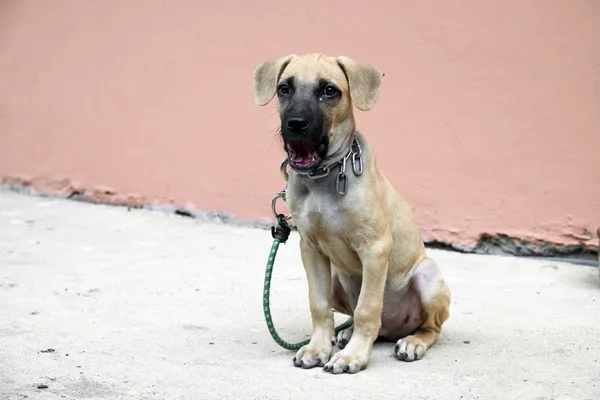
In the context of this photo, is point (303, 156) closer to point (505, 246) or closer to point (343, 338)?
point (343, 338)

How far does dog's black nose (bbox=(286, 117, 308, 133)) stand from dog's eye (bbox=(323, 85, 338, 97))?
0.77 ft

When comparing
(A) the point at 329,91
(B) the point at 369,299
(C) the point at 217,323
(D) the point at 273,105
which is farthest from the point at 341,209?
(D) the point at 273,105

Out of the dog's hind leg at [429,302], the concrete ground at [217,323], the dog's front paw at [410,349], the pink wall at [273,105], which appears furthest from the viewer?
the pink wall at [273,105]

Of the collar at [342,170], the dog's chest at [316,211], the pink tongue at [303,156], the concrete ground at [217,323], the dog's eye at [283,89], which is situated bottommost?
the concrete ground at [217,323]

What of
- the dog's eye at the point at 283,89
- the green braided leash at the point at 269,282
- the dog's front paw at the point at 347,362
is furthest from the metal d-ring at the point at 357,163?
the dog's front paw at the point at 347,362

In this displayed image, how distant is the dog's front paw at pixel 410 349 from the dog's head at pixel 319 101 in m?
0.93

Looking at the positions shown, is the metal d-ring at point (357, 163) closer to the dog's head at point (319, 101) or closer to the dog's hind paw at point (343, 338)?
the dog's head at point (319, 101)

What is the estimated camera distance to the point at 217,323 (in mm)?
4910

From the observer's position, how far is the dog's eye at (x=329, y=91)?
4.01 meters

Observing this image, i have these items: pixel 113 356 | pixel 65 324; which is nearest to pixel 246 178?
pixel 65 324

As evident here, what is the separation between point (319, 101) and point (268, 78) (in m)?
0.40

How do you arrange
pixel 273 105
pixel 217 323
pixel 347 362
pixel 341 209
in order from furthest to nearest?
pixel 273 105, pixel 217 323, pixel 341 209, pixel 347 362

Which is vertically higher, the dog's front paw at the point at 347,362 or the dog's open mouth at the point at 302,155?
the dog's open mouth at the point at 302,155

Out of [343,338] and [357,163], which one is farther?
[343,338]
